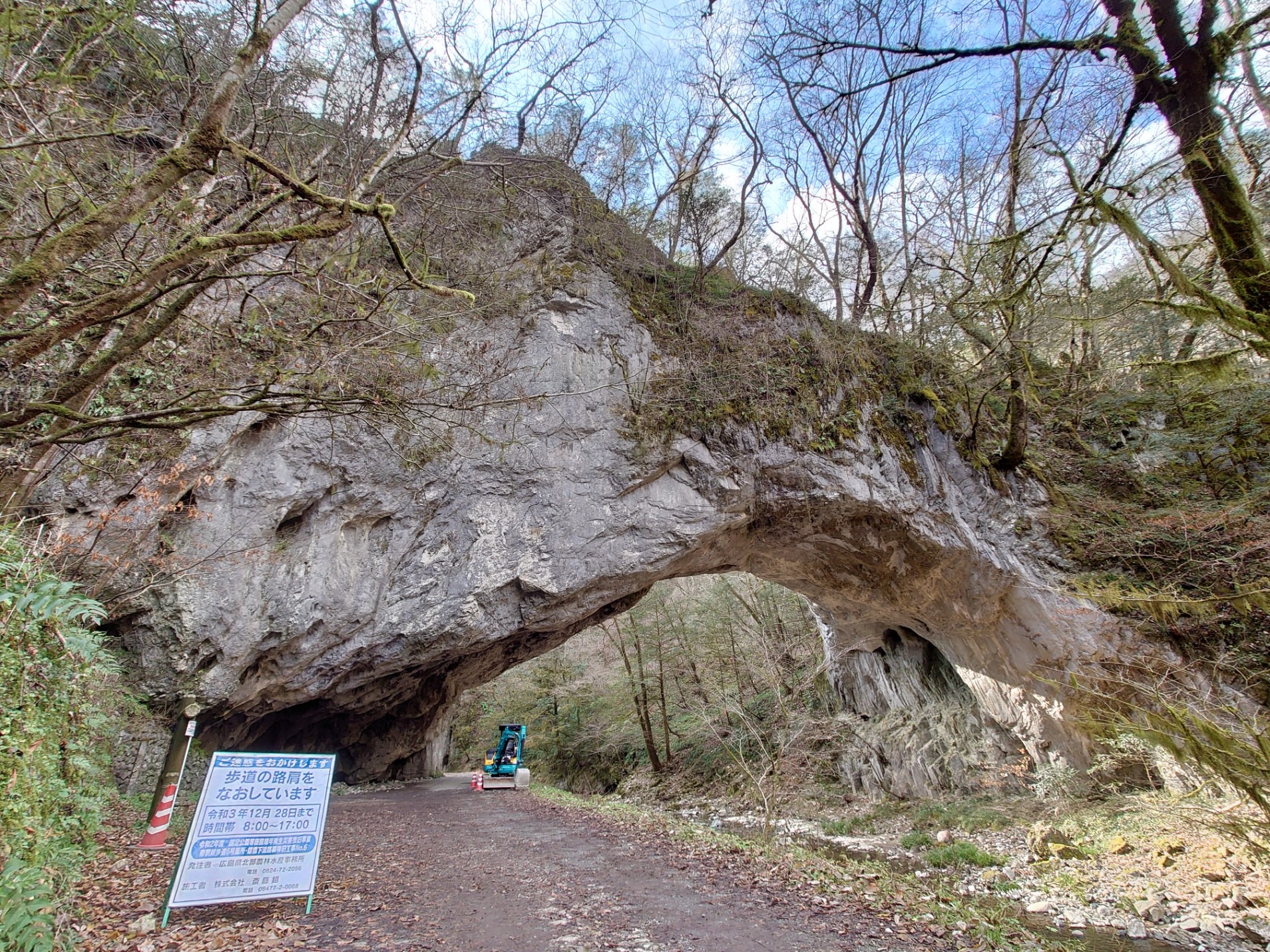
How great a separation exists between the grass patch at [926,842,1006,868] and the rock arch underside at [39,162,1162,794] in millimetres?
2459

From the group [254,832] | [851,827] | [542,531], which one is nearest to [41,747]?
[254,832]

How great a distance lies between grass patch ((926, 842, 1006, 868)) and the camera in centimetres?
688

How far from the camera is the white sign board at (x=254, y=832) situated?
11.5 ft

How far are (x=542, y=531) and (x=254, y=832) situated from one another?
14.7ft

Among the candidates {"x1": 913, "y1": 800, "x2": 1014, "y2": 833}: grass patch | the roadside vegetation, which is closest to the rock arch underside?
{"x1": 913, "y1": 800, "x2": 1014, "y2": 833}: grass patch

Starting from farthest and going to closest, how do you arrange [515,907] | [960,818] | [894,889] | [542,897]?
[960,818], [894,889], [542,897], [515,907]

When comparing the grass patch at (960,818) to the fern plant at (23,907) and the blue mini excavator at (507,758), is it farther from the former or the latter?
the fern plant at (23,907)

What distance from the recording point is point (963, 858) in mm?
7004

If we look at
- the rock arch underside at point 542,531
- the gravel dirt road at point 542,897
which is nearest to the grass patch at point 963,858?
the rock arch underside at point 542,531

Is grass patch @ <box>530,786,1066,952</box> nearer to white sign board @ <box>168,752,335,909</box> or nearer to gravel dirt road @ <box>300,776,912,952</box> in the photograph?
gravel dirt road @ <box>300,776,912,952</box>

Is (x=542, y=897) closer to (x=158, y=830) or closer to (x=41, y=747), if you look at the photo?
(x=41, y=747)

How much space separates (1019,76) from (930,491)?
5623mm

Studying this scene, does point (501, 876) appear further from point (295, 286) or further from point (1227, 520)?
point (1227, 520)

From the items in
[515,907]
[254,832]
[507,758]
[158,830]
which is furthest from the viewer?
[507,758]
